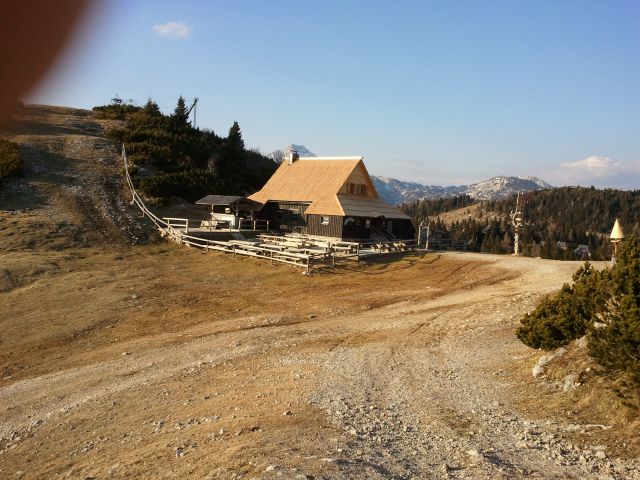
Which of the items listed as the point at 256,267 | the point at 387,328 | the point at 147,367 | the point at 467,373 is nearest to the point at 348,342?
the point at 387,328

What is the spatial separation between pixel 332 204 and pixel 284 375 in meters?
28.7

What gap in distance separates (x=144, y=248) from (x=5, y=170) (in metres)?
17.5

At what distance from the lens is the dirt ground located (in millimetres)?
8656

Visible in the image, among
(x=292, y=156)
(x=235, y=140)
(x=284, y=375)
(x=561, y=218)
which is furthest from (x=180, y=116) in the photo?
(x=561, y=218)

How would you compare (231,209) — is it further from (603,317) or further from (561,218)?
(561,218)

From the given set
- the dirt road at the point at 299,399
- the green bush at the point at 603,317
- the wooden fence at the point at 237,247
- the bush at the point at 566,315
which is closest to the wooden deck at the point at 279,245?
the wooden fence at the point at 237,247

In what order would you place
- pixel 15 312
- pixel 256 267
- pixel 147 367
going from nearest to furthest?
pixel 147 367, pixel 15 312, pixel 256 267

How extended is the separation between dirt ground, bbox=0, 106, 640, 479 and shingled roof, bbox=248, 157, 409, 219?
380 inches

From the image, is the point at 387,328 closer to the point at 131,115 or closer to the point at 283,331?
the point at 283,331

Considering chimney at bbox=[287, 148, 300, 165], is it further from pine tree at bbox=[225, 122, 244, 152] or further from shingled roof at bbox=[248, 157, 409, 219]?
pine tree at bbox=[225, 122, 244, 152]

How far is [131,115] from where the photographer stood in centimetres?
7162

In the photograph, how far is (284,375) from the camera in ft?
48.4

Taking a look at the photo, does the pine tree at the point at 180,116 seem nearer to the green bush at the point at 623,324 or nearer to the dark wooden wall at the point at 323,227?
the dark wooden wall at the point at 323,227

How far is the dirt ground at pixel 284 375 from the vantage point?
8.66m
